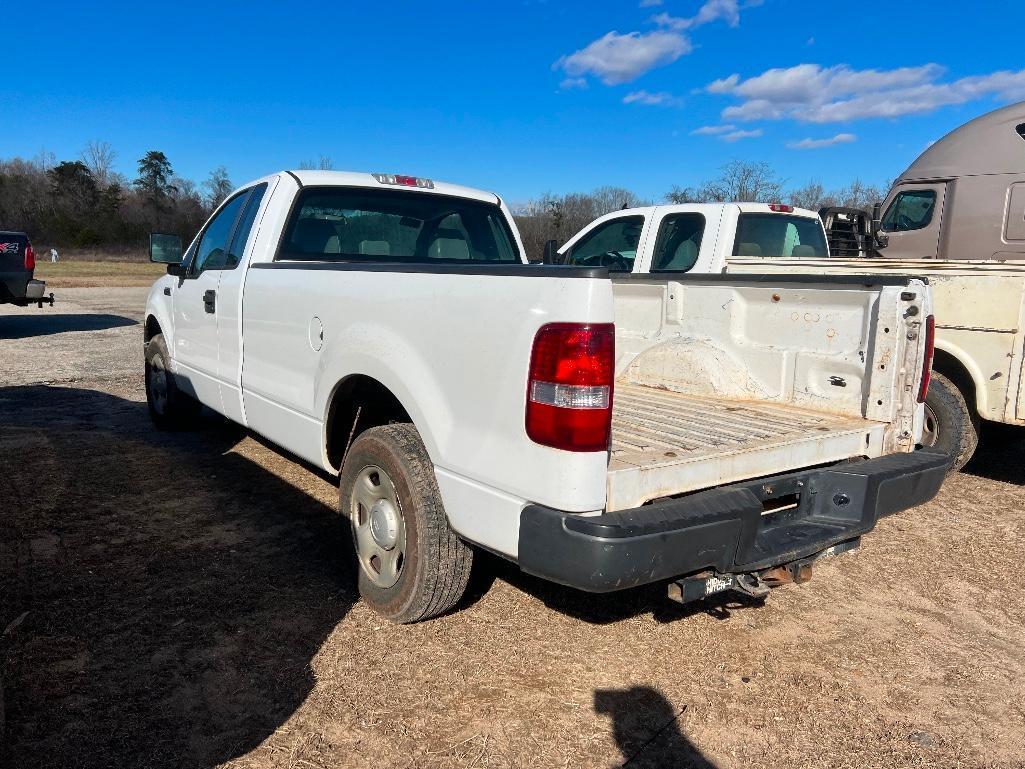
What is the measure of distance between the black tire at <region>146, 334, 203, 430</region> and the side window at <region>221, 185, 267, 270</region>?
1628 mm

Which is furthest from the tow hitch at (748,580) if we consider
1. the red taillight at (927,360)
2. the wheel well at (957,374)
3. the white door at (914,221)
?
the white door at (914,221)

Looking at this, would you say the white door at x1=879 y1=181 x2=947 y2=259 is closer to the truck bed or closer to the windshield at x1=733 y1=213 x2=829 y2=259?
the windshield at x1=733 y1=213 x2=829 y2=259

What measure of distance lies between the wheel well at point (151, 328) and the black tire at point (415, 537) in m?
4.02

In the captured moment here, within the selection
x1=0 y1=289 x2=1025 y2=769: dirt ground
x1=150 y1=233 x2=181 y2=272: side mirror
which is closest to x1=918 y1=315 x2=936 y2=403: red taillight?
x1=0 y1=289 x2=1025 y2=769: dirt ground

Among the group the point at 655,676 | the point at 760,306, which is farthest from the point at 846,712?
the point at 760,306

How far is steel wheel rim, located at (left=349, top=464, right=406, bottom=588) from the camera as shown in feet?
10.9

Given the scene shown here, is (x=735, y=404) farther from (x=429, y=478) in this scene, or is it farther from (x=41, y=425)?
(x=41, y=425)

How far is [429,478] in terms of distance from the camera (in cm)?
309

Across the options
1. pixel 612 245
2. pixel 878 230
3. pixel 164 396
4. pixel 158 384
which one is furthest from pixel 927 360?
pixel 878 230

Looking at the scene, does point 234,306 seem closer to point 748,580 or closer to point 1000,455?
point 748,580

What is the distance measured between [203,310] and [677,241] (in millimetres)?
4413

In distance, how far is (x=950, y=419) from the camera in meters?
5.62

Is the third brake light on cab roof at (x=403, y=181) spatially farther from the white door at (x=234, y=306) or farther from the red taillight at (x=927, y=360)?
the red taillight at (x=927, y=360)

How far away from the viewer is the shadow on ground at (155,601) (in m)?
2.68
